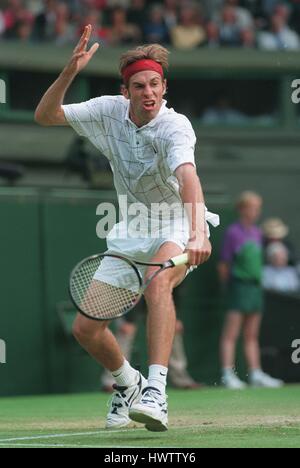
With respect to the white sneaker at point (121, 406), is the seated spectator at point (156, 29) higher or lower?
higher

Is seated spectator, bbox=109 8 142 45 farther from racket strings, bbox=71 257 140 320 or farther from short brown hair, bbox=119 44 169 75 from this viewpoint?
racket strings, bbox=71 257 140 320

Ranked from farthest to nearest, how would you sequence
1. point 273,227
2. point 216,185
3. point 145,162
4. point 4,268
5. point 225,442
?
point 216,185
point 273,227
point 4,268
point 145,162
point 225,442

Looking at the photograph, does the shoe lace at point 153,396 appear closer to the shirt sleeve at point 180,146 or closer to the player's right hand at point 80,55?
the shirt sleeve at point 180,146

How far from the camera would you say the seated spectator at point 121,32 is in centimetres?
1770

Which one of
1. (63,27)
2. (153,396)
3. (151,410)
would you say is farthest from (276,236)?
(151,410)

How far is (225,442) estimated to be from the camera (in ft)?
22.5

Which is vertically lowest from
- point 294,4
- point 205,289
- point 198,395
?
point 198,395

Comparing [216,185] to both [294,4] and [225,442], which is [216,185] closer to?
[294,4]

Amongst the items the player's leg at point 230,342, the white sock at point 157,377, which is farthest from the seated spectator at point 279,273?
the white sock at point 157,377

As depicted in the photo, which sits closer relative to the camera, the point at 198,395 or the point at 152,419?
the point at 152,419

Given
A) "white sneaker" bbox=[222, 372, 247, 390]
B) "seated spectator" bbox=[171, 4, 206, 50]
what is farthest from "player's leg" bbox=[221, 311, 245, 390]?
"seated spectator" bbox=[171, 4, 206, 50]

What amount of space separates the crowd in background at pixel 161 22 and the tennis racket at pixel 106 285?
9.61 meters
